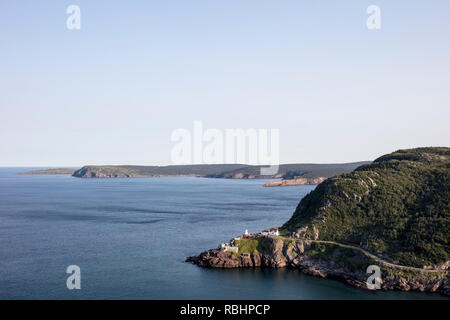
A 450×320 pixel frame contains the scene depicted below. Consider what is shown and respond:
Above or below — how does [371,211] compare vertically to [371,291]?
above

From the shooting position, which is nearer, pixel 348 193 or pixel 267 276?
pixel 267 276

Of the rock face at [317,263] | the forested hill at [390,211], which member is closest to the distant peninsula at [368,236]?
the rock face at [317,263]

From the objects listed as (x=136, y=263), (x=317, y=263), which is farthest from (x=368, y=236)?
(x=136, y=263)

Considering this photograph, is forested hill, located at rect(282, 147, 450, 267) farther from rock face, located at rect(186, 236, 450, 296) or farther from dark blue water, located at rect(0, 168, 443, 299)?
dark blue water, located at rect(0, 168, 443, 299)

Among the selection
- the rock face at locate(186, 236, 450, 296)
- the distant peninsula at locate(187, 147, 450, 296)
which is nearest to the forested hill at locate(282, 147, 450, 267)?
the distant peninsula at locate(187, 147, 450, 296)

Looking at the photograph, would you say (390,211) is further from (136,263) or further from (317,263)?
(136,263)
